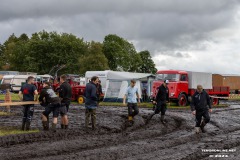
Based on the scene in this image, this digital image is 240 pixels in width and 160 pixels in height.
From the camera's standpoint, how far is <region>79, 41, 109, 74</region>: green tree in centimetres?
8326

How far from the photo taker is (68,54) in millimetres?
82188

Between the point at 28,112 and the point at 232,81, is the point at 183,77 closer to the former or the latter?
the point at 28,112

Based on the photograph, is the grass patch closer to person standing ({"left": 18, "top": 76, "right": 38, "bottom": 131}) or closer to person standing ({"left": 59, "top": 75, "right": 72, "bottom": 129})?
person standing ({"left": 18, "top": 76, "right": 38, "bottom": 131})

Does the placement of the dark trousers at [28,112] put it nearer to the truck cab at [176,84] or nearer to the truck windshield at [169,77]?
the truck cab at [176,84]

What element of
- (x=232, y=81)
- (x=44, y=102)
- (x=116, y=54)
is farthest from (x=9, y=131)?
(x=116, y=54)

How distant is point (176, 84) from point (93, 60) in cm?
5392

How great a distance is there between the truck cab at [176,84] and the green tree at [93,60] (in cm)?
4991

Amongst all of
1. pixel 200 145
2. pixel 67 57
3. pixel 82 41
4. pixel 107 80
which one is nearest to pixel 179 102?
pixel 107 80

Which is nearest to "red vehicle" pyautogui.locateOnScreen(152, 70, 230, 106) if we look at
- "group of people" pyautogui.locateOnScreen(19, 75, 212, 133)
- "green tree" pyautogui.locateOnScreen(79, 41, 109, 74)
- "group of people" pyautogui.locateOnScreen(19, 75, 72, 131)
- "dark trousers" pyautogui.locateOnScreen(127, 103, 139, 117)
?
"dark trousers" pyautogui.locateOnScreen(127, 103, 139, 117)

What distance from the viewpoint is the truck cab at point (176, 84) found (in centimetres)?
3219

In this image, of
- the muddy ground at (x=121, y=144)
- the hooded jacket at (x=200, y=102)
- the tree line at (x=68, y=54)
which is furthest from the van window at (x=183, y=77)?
the tree line at (x=68, y=54)

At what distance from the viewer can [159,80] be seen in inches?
1292

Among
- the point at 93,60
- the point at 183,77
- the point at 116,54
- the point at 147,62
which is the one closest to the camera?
the point at 183,77

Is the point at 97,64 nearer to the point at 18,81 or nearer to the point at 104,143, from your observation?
the point at 18,81
